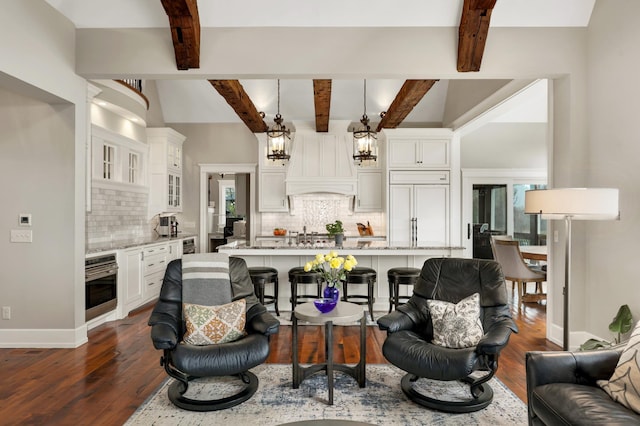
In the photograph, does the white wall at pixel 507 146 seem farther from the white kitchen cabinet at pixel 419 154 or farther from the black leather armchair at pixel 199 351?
the black leather armchair at pixel 199 351

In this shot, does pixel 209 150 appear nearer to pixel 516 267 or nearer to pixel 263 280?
pixel 263 280

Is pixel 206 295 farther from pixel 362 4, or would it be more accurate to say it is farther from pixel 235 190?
pixel 235 190

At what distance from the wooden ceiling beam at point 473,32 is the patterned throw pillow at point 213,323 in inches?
121

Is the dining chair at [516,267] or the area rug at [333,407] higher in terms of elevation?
the dining chair at [516,267]

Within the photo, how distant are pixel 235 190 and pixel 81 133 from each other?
6.64 m

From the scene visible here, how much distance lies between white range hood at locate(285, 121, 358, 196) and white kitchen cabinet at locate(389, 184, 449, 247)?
84 centimetres

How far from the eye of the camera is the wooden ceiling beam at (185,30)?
3539 millimetres

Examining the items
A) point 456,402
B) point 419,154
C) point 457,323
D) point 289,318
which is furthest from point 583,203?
point 419,154

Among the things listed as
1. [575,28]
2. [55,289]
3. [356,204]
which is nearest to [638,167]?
[575,28]

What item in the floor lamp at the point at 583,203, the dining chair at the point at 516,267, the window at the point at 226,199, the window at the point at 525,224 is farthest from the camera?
the window at the point at 226,199

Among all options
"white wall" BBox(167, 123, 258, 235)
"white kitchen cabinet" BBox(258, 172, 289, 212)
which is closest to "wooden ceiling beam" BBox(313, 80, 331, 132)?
"white kitchen cabinet" BBox(258, 172, 289, 212)

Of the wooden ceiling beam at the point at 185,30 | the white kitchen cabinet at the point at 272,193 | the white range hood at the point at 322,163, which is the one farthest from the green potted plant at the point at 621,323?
the white kitchen cabinet at the point at 272,193

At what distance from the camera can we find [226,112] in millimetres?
7562


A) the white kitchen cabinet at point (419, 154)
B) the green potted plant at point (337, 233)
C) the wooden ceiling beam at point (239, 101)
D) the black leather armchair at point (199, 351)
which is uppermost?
the wooden ceiling beam at point (239, 101)
